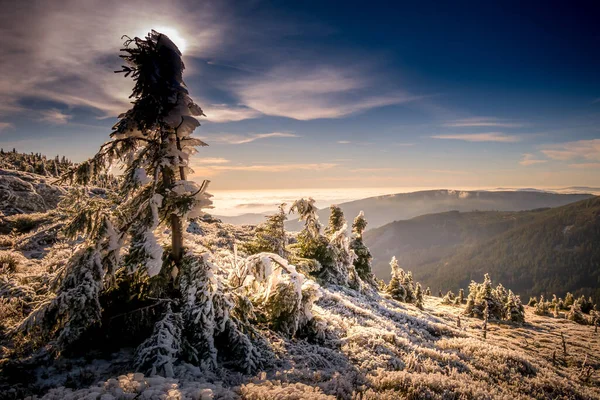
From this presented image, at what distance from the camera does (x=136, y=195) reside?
25.0ft

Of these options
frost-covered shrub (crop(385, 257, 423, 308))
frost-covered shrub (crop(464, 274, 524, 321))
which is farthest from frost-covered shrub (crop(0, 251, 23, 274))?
frost-covered shrub (crop(464, 274, 524, 321))

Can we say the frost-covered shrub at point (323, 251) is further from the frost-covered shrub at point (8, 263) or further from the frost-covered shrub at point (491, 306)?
the frost-covered shrub at point (491, 306)

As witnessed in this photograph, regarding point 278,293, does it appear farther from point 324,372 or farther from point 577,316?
point 577,316

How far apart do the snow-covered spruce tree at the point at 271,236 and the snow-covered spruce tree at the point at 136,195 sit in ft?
29.8

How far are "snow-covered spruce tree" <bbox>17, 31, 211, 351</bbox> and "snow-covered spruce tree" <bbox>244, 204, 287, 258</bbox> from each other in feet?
29.8

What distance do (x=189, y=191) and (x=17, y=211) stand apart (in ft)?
123

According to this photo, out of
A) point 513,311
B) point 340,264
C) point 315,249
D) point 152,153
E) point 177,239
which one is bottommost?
point 513,311

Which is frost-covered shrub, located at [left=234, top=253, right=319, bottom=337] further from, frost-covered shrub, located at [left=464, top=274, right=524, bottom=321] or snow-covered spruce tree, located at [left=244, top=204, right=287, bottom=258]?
frost-covered shrub, located at [left=464, top=274, right=524, bottom=321]

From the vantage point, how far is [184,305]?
768 cm

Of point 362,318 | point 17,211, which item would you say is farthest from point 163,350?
point 17,211

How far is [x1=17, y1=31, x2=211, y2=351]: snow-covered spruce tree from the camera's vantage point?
6289mm

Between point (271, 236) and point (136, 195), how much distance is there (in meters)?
10.1

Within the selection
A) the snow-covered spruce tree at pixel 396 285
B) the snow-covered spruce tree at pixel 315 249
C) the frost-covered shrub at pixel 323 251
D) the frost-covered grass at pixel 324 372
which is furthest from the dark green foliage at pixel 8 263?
the snow-covered spruce tree at pixel 396 285

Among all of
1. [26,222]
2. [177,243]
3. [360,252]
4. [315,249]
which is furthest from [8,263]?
[360,252]
